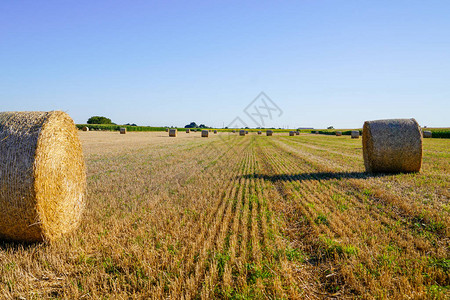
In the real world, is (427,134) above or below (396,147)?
above

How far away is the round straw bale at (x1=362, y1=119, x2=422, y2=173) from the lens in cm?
1045

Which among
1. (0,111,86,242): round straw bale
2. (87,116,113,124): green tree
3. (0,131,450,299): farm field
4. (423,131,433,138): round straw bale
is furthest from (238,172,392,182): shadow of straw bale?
(87,116,113,124): green tree

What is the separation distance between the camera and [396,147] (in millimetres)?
10453

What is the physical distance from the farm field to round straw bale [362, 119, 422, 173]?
2.67 metres

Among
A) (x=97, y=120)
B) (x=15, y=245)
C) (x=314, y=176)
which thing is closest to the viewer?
(x=15, y=245)

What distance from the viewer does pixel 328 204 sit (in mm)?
6816

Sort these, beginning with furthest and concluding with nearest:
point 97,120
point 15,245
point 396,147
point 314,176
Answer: point 97,120 → point 314,176 → point 396,147 → point 15,245

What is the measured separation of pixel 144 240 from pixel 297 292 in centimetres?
280

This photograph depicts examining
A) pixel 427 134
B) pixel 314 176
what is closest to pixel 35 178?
pixel 314 176

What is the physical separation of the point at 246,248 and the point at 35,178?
13.0 feet

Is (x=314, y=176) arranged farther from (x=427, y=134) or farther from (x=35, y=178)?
(x=427, y=134)

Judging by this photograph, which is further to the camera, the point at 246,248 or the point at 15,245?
the point at 15,245

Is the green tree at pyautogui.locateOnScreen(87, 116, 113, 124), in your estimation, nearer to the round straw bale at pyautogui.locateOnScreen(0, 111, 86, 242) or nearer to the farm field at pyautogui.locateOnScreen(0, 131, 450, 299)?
the farm field at pyautogui.locateOnScreen(0, 131, 450, 299)

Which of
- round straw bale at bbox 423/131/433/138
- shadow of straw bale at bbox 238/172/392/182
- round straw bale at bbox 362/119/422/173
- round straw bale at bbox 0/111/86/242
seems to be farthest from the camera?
round straw bale at bbox 423/131/433/138
